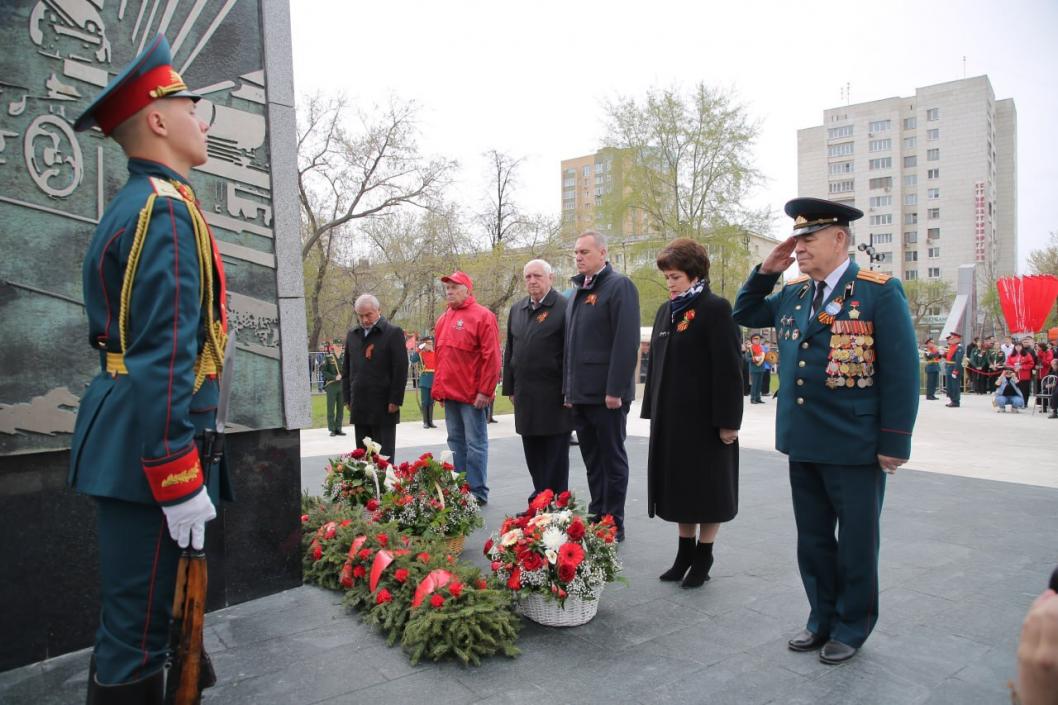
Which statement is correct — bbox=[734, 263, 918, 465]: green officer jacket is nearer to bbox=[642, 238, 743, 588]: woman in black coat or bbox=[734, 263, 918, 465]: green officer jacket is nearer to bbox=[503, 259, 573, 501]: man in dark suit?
bbox=[642, 238, 743, 588]: woman in black coat

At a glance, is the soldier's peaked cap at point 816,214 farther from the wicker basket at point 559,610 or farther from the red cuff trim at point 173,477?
the red cuff trim at point 173,477

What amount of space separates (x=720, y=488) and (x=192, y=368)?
3.08 m

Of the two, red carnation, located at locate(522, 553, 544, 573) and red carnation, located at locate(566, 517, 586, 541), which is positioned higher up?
red carnation, located at locate(566, 517, 586, 541)

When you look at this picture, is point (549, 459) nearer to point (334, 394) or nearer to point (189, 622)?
point (189, 622)

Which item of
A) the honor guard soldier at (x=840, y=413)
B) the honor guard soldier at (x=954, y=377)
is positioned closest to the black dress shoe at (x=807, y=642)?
the honor guard soldier at (x=840, y=413)

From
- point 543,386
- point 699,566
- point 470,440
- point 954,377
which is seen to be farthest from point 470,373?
point 954,377

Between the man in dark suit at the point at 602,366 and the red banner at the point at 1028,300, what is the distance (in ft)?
104

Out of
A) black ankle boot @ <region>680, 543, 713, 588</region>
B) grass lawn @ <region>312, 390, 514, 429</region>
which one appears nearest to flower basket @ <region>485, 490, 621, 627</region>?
black ankle boot @ <region>680, 543, 713, 588</region>

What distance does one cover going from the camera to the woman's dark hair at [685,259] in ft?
14.5

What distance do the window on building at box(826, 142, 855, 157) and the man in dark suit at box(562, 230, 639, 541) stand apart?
10108cm

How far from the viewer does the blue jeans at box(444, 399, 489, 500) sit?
6.54 meters

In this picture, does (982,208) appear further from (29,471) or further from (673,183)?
(29,471)

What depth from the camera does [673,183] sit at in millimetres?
32250

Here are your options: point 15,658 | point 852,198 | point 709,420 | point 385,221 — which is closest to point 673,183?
point 385,221
